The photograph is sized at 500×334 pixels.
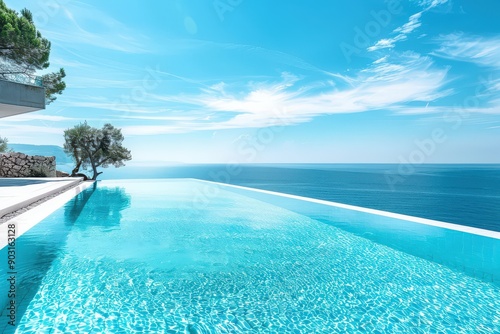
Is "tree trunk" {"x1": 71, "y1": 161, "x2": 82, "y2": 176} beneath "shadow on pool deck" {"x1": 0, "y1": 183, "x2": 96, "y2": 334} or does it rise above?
above

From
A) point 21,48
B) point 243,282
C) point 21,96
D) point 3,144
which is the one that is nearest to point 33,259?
point 243,282

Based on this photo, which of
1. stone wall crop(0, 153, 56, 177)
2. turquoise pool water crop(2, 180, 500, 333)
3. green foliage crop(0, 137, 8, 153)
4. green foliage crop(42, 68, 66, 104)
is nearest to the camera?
turquoise pool water crop(2, 180, 500, 333)

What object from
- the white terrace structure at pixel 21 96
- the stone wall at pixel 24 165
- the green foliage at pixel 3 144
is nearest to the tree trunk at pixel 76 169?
the stone wall at pixel 24 165

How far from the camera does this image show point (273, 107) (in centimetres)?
2119

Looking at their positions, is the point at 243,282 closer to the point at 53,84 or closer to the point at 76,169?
the point at 53,84

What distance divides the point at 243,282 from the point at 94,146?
22029 mm

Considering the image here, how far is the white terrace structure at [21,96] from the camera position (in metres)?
11.8

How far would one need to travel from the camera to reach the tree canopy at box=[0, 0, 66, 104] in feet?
40.6

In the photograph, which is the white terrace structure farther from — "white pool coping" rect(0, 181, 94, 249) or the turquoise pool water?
the turquoise pool water

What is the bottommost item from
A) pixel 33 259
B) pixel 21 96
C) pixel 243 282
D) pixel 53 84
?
pixel 243 282

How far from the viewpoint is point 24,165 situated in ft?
56.8

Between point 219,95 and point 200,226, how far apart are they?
1784cm

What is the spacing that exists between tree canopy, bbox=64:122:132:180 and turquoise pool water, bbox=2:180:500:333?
15.9 metres

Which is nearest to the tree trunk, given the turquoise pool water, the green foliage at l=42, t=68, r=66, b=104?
the green foliage at l=42, t=68, r=66, b=104
